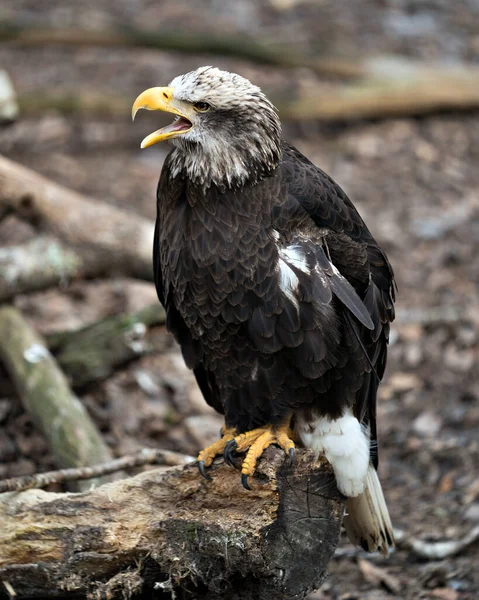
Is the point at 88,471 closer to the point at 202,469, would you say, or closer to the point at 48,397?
the point at 202,469

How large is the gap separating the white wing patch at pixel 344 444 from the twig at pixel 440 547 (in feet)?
3.12

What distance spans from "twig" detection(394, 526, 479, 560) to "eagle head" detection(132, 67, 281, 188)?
2068 millimetres

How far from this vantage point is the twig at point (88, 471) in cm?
305

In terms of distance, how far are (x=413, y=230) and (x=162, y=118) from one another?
256cm

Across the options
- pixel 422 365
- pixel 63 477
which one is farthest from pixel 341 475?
pixel 422 365

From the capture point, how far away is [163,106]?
3207mm

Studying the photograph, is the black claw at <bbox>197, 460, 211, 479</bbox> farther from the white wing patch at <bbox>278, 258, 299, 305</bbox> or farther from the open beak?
the open beak

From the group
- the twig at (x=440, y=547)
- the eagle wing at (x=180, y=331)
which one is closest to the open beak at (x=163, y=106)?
the eagle wing at (x=180, y=331)

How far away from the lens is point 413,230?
23.8 ft

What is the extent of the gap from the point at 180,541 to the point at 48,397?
1535 mm

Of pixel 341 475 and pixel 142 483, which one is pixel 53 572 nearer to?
pixel 142 483

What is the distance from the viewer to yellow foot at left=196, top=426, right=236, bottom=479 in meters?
3.20

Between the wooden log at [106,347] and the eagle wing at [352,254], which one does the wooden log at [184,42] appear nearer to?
the wooden log at [106,347]

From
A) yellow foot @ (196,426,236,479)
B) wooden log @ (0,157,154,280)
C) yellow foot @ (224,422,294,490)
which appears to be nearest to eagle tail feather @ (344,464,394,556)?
yellow foot @ (224,422,294,490)
